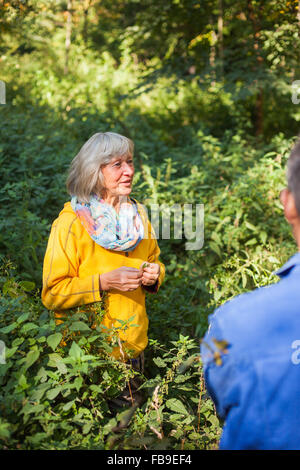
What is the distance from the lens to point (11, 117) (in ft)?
22.1

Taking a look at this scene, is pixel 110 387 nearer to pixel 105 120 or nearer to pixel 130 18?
pixel 105 120

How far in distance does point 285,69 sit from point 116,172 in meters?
5.43

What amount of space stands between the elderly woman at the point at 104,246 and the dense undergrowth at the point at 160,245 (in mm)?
132

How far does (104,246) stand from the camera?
2414mm

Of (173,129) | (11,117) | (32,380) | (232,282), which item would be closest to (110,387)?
(32,380)

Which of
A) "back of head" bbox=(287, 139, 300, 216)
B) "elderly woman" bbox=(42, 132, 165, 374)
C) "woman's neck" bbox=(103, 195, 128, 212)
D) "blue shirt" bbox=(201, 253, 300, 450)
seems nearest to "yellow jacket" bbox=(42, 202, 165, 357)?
"elderly woman" bbox=(42, 132, 165, 374)

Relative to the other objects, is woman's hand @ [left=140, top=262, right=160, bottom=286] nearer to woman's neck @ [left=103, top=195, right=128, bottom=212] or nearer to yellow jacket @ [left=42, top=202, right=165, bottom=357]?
yellow jacket @ [left=42, top=202, right=165, bottom=357]

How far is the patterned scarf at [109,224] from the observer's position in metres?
2.40

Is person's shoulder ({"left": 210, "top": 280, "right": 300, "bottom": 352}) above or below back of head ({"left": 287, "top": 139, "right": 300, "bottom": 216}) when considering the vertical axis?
below

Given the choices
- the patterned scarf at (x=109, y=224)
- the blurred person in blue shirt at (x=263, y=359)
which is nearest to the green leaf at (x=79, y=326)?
the patterned scarf at (x=109, y=224)

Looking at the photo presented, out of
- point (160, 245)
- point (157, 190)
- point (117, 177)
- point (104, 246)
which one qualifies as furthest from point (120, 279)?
point (157, 190)

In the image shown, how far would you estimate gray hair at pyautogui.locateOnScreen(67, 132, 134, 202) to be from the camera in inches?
99.2

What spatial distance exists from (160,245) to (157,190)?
85 centimetres

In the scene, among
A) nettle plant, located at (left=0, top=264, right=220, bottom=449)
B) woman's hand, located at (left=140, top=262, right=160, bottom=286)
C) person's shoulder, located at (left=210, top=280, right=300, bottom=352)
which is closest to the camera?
person's shoulder, located at (left=210, top=280, right=300, bottom=352)
